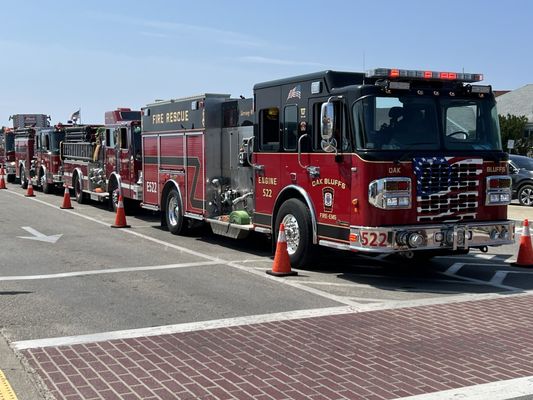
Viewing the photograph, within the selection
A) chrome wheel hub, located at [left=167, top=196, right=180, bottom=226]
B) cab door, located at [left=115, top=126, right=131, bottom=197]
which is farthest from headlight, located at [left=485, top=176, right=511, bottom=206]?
cab door, located at [left=115, top=126, right=131, bottom=197]

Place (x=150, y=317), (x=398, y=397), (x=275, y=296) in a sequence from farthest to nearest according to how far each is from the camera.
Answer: (x=275, y=296) → (x=150, y=317) → (x=398, y=397)

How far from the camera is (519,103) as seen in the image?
66875mm

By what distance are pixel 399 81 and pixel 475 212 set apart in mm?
2166

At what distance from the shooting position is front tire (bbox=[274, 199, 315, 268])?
32.3 feet

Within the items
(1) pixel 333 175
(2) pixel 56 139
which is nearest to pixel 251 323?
(1) pixel 333 175

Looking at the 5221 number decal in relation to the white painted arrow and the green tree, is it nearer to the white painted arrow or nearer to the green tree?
the white painted arrow

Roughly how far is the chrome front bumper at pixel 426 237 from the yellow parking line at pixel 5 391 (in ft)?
16.2

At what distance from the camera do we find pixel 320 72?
962 centimetres

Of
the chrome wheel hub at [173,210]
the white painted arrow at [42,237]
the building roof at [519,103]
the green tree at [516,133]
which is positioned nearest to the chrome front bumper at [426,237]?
the chrome wheel hub at [173,210]

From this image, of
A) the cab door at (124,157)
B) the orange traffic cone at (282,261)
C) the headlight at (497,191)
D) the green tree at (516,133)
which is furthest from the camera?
the green tree at (516,133)

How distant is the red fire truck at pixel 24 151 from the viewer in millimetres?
29156

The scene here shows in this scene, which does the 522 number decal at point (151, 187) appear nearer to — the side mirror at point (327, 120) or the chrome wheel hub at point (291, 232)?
the chrome wheel hub at point (291, 232)

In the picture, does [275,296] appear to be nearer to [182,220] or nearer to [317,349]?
[317,349]

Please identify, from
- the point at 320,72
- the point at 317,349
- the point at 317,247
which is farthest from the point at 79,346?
the point at 320,72
